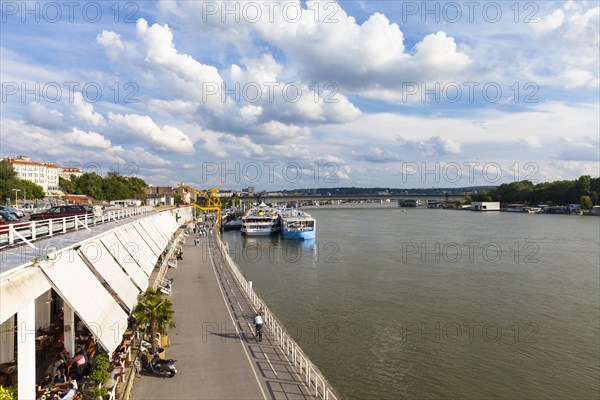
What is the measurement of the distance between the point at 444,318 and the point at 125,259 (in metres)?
17.4

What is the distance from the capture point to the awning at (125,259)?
15640mm

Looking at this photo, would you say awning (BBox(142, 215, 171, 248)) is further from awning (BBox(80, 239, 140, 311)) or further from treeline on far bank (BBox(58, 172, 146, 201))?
treeline on far bank (BBox(58, 172, 146, 201))

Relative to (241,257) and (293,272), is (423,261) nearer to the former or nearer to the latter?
(293,272)

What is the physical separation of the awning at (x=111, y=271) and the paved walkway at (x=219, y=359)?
2430 mm

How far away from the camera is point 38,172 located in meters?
139

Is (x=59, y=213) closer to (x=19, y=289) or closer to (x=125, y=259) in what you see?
(x=125, y=259)

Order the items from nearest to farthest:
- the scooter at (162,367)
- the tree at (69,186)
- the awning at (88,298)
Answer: the awning at (88,298) → the scooter at (162,367) → the tree at (69,186)

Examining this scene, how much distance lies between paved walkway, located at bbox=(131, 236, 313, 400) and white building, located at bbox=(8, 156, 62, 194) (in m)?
127

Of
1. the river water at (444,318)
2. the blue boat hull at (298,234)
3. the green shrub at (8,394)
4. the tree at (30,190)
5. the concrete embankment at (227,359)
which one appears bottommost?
the river water at (444,318)

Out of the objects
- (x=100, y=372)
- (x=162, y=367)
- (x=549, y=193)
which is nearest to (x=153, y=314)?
(x=162, y=367)

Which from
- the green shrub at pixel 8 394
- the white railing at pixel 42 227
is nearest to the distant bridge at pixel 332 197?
the white railing at pixel 42 227

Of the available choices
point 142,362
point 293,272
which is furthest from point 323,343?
point 293,272

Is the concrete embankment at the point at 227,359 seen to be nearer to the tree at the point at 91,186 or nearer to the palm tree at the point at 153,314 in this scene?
the palm tree at the point at 153,314

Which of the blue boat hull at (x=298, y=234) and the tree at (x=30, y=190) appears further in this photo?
the tree at (x=30, y=190)
